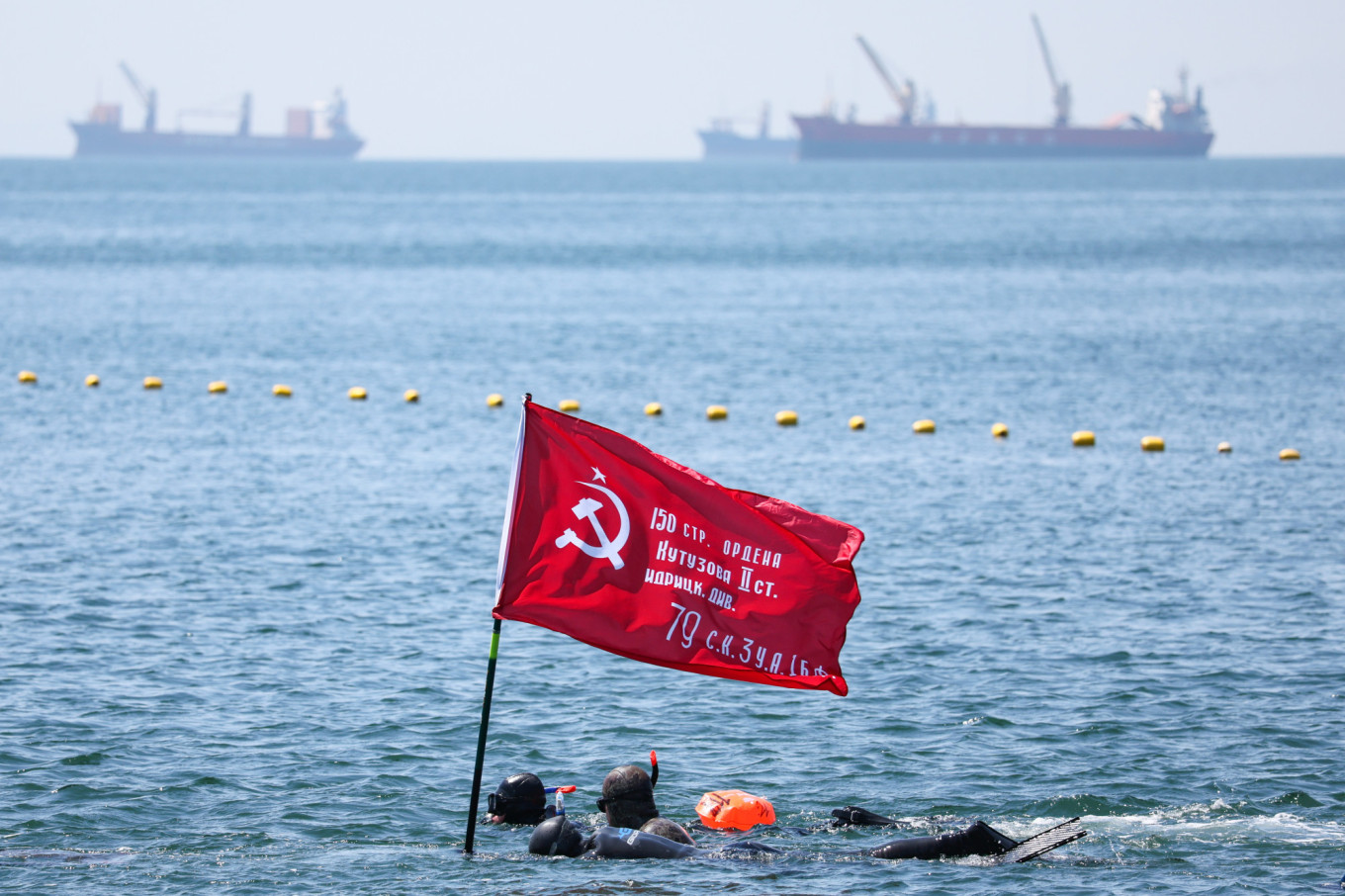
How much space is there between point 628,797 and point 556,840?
2.71 ft

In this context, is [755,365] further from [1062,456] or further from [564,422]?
[564,422]

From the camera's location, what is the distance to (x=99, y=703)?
2116cm

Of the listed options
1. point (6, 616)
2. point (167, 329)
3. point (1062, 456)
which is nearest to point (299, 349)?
point (167, 329)

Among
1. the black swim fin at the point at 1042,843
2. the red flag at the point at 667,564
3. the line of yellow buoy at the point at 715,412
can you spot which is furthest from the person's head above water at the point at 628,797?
the line of yellow buoy at the point at 715,412

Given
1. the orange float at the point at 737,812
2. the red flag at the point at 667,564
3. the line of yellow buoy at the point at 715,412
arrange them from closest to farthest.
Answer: the red flag at the point at 667,564 → the orange float at the point at 737,812 → the line of yellow buoy at the point at 715,412

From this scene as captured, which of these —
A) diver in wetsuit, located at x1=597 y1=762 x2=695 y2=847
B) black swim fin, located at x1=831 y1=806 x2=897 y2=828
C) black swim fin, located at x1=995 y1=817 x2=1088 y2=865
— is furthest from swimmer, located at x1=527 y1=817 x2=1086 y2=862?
black swim fin, located at x1=831 y1=806 x2=897 y2=828

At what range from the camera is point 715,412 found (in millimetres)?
47500

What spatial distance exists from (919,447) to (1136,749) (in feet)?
76.2

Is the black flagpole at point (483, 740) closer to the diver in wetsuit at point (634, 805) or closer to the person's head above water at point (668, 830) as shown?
the diver in wetsuit at point (634, 805)

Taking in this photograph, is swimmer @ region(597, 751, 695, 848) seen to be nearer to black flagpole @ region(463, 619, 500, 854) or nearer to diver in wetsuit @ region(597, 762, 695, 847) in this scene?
diver in wetsuit @ region(597, 762, 695, 847)

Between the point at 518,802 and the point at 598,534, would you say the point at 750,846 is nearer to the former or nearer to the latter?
the point at 518,802

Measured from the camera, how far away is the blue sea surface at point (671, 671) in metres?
16.9

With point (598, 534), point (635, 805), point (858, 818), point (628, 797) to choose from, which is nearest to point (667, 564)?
point (598, 534)

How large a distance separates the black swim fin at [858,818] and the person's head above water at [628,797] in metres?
2.15
